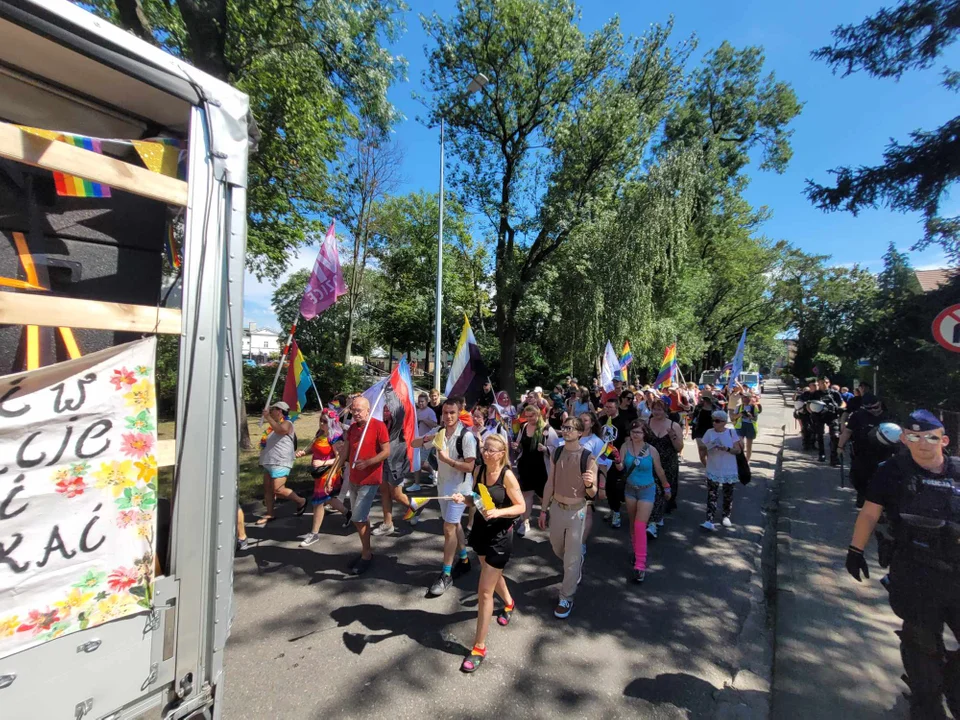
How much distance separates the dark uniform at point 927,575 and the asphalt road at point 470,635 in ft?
3.72

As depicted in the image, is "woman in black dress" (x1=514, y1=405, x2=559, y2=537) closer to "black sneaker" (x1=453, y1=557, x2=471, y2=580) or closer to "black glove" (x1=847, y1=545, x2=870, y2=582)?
"black sneaker" (x1=453, y1=557, x2=471, y2=580)

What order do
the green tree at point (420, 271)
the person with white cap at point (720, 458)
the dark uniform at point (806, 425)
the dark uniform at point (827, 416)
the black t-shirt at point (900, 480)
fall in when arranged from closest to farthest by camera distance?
the black t-shirt at point (900, 480) → the person with white cap at point (720, 458) → the dark uniform at point (827, 416) → the dark uniform at point (806, 425) → the green tree at point (420, 271)

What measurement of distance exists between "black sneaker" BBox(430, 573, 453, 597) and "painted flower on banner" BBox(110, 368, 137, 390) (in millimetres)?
3439

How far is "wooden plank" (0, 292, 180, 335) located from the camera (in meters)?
1.39

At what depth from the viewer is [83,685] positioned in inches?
59.7

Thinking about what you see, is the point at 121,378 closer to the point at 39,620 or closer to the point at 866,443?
the point at 39,620

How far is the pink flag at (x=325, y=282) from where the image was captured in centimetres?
572

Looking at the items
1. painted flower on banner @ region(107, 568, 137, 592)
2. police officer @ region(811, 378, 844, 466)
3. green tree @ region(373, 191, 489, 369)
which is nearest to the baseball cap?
painted flower on banner @ region(107, 568, 137, 592)

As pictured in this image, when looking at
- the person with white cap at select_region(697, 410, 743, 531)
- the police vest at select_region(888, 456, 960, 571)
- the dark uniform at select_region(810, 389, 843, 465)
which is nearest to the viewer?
the police vest at select_region(888, 456, 960, 571)

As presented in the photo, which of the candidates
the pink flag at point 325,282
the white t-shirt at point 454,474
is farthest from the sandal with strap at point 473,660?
the pink flag at point 325,282

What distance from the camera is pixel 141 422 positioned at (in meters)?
1.70

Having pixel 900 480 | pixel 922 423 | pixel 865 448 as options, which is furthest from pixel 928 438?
pixel 865 448

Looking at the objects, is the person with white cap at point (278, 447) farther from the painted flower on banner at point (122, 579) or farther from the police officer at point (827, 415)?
the police officer at point (827, 415)

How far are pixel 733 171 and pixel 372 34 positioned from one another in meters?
22.1
